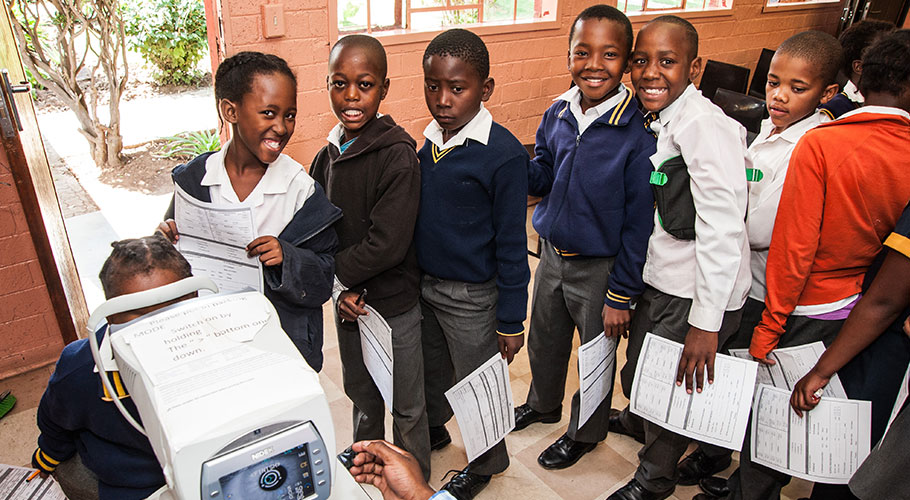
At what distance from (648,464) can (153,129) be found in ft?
19.5

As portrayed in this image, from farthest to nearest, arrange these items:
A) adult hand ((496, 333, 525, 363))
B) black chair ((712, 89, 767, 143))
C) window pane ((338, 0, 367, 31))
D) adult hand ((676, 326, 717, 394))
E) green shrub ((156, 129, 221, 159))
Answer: green shrub ((156, 129, 221, 159))
window pane ((338, 0, 367, 31))
black chair ((712, 89, 767, 143))
adult hand ((496, 333, 525, 363))
adult hand ((676, 326, 717, 394))

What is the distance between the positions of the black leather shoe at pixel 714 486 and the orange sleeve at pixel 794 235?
0.68 m

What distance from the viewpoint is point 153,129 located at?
6.11 m

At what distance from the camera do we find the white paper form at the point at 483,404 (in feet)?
5.84

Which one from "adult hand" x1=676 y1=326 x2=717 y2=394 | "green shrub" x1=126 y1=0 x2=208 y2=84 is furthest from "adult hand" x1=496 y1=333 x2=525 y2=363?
"green shrub" x1=126 y1=0 x2=208 y2=84

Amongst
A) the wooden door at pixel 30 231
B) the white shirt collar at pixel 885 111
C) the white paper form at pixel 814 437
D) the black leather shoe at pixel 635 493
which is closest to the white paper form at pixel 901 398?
the white paper form at pixel 814 437

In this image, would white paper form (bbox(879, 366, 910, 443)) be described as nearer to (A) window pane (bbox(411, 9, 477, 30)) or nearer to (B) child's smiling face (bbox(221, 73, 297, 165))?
(B) child's smiling face (bbox(221, 73, 297, 165))

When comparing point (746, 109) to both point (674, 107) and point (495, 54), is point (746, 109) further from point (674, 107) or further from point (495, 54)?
point (674, 107)

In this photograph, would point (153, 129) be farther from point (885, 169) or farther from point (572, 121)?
point (885, 169)

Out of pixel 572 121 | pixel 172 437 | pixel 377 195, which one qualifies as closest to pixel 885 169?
pixel 572 121

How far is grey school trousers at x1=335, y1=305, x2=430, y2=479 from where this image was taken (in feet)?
5.87

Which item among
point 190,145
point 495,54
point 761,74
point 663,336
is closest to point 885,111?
point 663,336

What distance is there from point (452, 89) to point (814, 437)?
1340mm

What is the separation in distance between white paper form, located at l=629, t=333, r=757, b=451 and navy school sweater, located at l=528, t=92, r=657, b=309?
19 centimetres
